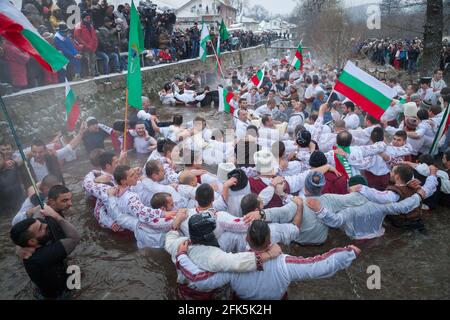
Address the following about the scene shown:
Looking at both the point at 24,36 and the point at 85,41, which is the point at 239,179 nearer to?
the point at 24,36

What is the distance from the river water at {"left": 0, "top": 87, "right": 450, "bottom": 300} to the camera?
3666mm

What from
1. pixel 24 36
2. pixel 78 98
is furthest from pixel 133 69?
pixel 78 98

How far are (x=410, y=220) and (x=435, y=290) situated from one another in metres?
1.13

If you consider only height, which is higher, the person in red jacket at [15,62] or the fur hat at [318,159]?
the person in red jacket at [15,62]

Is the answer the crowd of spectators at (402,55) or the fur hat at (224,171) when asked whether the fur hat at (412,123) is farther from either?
the crowd of spectators at (402,55)

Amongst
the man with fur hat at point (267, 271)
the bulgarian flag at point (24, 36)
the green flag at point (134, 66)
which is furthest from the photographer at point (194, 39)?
the man with fur hat at point (267, 271)

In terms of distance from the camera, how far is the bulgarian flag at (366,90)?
4918mm

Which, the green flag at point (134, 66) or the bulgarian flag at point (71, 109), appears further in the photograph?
the bulgarian flag at point (71, 109)

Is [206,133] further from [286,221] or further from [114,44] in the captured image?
[114,44]

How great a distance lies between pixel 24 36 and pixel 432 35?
12820mm

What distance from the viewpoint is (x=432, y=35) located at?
11.6 m

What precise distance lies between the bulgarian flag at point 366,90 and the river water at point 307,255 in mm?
1822

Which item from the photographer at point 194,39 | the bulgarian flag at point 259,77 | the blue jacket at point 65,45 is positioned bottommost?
the bulgarian flag at point 259,77

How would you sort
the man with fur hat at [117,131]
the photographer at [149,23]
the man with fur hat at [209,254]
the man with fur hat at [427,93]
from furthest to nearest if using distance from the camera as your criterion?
1. the photographer at [149,23]
2. the man with fur hat at [427,93]
3. the man with fur hat at [117,131]
4. the man with fur hat at [209,254]
